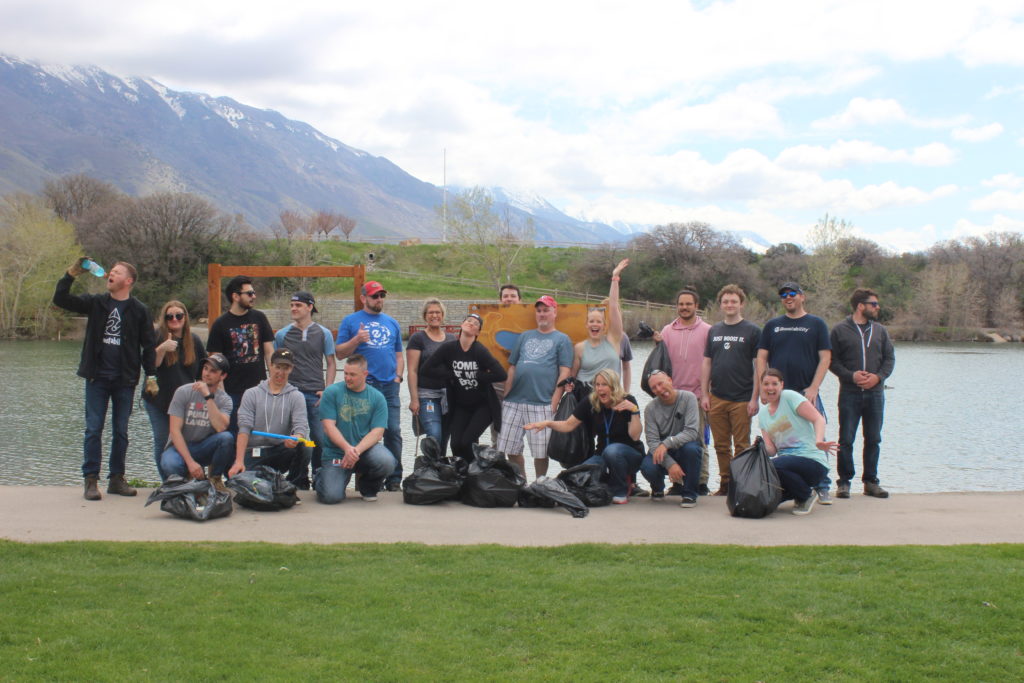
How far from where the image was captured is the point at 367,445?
26.1ft

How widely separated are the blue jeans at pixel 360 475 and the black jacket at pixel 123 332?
Result: 191 cm

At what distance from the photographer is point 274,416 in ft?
26.1

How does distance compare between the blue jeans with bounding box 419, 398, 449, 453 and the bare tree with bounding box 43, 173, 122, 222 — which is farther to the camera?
the bare tree with bounding box 43, 173, 122, 222

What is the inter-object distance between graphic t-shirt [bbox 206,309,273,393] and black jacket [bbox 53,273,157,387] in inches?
23.0

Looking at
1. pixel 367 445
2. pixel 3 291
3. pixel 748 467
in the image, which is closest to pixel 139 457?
Answer: pixel 367 445

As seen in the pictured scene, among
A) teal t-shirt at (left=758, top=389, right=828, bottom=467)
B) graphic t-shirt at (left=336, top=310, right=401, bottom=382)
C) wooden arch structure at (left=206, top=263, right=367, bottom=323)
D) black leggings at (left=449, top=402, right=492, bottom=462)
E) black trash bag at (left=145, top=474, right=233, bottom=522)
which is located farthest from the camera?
wooden arch structure at (left=206, top=263, right=367, bottom=323)

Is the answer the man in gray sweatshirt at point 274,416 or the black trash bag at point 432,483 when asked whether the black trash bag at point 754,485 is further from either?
the man in gray sweatshirt at point 274,416

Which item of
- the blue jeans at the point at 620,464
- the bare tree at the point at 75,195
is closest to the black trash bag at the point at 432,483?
the blue jeans at the point at 620,464

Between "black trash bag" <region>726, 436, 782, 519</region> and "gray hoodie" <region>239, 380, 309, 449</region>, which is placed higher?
"gray hoodie" <region>239, 380, 309, 449</region>

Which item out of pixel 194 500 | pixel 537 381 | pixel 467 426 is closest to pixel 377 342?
pixel 467 426

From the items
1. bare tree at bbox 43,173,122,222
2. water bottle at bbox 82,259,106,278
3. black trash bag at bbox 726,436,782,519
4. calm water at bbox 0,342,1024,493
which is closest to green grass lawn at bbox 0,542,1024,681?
black trash bag at bbox 726,436,782,519

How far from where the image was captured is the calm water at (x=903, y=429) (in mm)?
12766

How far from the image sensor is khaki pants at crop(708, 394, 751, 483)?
847 cm

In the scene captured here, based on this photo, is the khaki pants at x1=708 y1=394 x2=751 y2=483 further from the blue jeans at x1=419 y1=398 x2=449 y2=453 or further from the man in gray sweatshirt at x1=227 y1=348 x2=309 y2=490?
the man in gray sweatshirt at x1=227 y1=348 x2=309 y2=490
